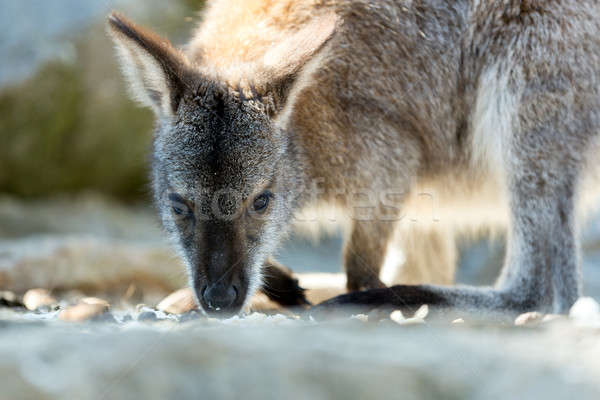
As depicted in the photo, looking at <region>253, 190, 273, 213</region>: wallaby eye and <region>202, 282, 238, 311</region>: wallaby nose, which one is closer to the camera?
<region>202, 282, 238, 311</region>: wallaby nose

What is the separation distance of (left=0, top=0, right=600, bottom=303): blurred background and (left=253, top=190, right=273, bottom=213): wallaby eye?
2771mm

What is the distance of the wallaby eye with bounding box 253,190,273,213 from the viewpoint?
3.48m

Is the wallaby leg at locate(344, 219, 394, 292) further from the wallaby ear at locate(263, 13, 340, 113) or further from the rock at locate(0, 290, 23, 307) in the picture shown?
the rock at locate(0, 290, 23, 307)

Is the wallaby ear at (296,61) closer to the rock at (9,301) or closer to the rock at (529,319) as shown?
the rock at (529,319)

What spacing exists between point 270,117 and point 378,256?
1.20 meters

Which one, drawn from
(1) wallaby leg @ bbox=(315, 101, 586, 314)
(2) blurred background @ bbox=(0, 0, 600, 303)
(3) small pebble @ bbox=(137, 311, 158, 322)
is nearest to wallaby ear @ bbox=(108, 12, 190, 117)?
(3) small pebble @ bbox=(137, 311, 158, 322)

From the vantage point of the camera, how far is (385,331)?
242cm

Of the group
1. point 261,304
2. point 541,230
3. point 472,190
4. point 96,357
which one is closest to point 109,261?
point 261,304

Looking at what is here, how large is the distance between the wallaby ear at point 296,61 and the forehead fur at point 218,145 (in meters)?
0.15

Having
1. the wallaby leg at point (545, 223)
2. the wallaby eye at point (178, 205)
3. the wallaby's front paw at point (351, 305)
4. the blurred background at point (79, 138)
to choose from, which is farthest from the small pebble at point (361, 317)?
the blurred background at point (79, 138)

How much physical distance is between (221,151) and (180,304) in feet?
3.10

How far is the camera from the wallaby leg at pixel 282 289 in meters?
4.04

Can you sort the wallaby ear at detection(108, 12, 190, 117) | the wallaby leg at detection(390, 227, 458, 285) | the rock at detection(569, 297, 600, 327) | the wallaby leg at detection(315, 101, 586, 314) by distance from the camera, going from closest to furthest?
the rock at detection(569, 297, 600, 327) < the wallaby ear at detection(108, 12, 190, 117) < the wallaby leg at detection(315, 101, 586, 314) < the wallaby leg at detection(390, 227, 458, 285)

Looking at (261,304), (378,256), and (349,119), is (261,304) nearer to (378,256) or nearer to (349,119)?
(378,256)
